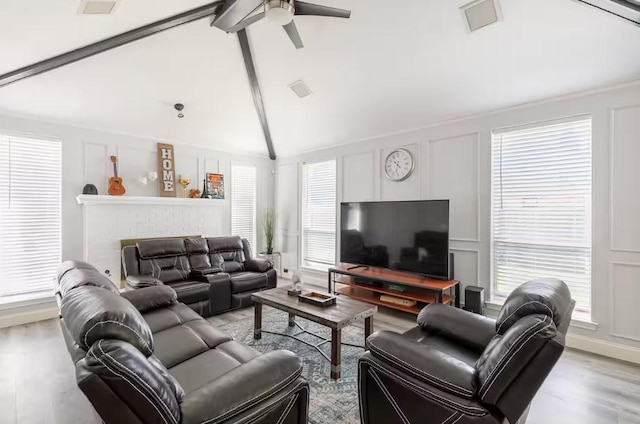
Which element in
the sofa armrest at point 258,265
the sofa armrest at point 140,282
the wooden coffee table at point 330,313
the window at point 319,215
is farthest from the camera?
the window at point 319,215

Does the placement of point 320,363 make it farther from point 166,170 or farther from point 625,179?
point 166,170

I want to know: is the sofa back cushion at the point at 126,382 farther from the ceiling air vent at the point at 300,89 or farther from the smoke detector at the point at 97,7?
the ceiling air vent at the point at 300,89

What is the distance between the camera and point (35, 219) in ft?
13.0

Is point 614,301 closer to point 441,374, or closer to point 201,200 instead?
point 441,374

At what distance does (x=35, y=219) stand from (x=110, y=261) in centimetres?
102

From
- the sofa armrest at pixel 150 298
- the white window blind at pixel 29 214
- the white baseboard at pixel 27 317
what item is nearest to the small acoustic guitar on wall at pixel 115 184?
the white window blind at pixel 29 214

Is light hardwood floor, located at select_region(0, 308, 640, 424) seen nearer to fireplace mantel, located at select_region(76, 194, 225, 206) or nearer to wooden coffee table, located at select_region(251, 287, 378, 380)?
wooden coffee table, located at select_region(251, 287, 378, 380)

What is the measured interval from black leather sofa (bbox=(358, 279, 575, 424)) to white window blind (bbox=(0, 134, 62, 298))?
178 inches

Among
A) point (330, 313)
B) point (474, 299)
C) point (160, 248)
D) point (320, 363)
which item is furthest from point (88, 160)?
point (474, 299)

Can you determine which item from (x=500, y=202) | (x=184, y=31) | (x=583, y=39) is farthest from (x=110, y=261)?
(x=583, y=39)

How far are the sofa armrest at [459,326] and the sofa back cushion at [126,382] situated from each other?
5.81 ft

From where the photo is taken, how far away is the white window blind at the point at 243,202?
604cm

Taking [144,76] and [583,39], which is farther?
[144,76]

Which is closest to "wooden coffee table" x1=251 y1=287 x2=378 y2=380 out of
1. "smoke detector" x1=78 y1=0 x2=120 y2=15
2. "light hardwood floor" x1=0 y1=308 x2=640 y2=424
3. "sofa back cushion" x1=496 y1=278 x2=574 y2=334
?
"sofa back cushion" x1=496 y1=278 x2=574 y2=334
